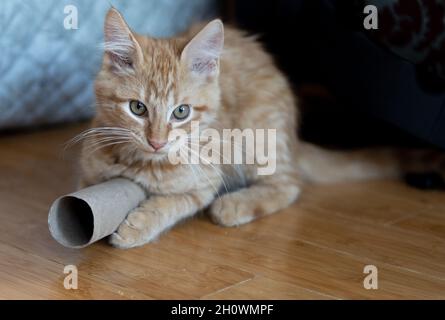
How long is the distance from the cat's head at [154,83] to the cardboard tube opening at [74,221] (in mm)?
219

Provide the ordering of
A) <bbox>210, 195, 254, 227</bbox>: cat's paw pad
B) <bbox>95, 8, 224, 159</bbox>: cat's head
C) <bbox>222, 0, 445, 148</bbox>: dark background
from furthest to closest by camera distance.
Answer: <bbox>222, 0, 445, 148</bbox>: dark background
<bbox>210, 195, 254, 227</bbox>: cat's paw pad
<bbox>95, 8, 224, 159</bbox>: cat's head

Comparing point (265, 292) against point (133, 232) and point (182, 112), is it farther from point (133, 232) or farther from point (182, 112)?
point (182, 112)

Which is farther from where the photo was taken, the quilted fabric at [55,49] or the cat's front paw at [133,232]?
the quilted fabric at [55,49]

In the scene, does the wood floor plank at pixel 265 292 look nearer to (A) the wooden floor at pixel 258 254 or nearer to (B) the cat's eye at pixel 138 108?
(A) the wooden floor at pixel 258 254

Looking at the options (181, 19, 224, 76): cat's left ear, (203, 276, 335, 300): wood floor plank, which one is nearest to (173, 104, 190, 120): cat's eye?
(181, 19, 224, 76): cat's left ear

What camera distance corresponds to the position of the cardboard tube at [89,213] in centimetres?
165

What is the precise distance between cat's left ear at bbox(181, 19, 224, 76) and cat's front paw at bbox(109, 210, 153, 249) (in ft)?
1.40

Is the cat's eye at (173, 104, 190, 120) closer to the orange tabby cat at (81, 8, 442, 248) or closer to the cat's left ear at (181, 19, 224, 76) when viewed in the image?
the orange tabby cat at (81, 8, 442, 248)

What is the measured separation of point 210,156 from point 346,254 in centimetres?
48

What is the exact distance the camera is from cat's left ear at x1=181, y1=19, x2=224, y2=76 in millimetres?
1824

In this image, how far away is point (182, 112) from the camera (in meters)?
1.83

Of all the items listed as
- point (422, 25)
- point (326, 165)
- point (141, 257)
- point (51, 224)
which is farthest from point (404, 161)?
point (51, 224)

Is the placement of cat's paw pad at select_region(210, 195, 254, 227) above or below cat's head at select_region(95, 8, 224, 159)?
below

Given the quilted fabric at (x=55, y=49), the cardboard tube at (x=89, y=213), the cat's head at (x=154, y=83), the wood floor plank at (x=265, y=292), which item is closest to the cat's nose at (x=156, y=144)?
the cat's head at (x=154, y=83)
